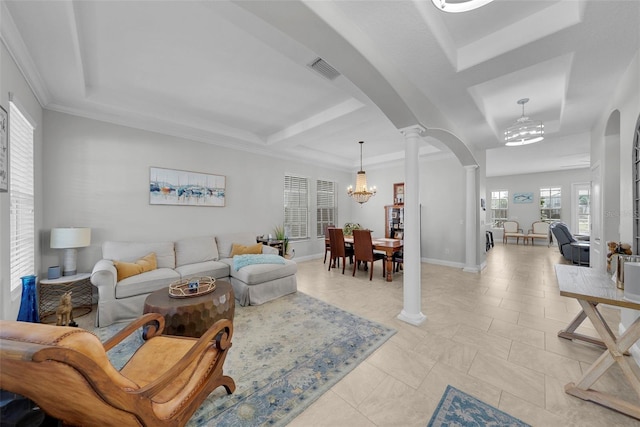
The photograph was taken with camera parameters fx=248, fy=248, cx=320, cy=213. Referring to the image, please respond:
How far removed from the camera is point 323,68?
2.44m

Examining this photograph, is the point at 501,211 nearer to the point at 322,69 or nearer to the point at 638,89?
the point at 638,89

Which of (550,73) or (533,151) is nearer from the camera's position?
(550,73)

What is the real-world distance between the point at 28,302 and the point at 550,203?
523 inches

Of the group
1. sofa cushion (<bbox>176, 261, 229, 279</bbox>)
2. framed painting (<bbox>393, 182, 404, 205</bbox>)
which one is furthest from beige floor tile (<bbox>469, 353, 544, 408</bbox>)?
framed painting (<bbox>393, 182, 404, 205</bbox>)

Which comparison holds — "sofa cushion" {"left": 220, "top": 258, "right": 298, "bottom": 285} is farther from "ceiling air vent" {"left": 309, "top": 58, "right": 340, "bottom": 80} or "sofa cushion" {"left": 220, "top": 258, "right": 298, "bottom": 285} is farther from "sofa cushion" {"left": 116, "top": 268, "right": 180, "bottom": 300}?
"ceiling air vent" {"left": 309, "top": 58, "right": 340, "bottom": 80}

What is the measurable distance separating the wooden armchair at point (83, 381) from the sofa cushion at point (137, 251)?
8.20ft

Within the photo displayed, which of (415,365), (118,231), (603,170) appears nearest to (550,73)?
(603,170)

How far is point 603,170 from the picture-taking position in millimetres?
3178

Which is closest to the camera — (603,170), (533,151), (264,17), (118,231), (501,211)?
(264,17)

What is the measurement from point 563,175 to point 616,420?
10.5 meters

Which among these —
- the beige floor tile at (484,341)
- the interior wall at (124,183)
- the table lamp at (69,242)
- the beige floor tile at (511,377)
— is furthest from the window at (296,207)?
the beige floor tile at (511,377)

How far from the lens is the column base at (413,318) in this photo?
9.34ft

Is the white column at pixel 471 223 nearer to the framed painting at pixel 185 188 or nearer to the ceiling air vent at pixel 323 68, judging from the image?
the ceiling air vent at pixel 323 68

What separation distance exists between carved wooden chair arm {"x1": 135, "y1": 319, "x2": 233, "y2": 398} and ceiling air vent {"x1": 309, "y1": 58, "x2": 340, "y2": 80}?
233 cm
